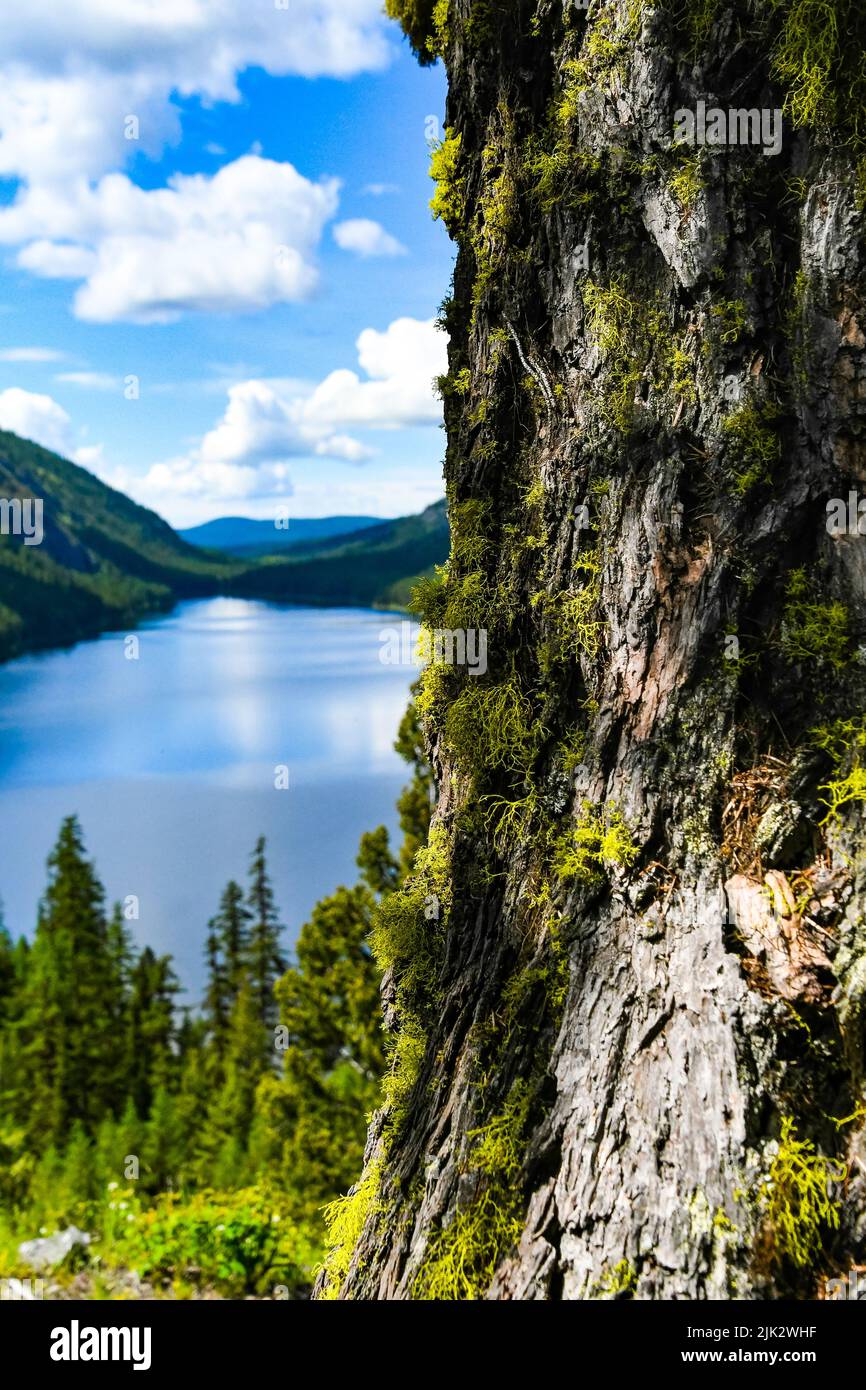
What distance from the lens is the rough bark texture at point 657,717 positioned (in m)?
2.62

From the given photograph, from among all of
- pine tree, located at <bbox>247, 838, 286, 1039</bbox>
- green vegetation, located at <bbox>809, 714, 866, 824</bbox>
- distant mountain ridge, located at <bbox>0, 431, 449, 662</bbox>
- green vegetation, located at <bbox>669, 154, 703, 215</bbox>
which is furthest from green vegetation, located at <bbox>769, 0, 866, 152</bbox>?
distant mountain ridge, located at <bbox>0, 431, 449, 662</bbox>

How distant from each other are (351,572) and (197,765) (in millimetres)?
49925

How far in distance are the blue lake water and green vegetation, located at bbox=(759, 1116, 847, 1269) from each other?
135ft

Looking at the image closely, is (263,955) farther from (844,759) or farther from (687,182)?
(687,182)

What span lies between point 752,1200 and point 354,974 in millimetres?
9534

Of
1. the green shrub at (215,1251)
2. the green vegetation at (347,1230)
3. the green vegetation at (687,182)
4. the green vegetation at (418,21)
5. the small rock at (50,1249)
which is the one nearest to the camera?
the green vegetation at (687,182)

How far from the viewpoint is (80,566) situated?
141 meters

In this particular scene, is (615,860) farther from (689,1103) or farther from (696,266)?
(696,266)

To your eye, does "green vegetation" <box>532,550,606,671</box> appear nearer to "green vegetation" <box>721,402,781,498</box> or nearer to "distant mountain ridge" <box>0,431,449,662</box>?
"green vegetation" <box>721,402,781,498</box>

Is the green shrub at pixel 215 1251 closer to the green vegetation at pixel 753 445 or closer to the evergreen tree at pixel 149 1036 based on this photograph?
the green vegetation at pixel 753 445

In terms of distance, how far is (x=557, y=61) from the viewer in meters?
3.25

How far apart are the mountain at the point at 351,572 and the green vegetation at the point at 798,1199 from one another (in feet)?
281

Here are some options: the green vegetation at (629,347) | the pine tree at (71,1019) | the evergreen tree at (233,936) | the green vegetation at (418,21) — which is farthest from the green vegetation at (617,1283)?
the evergreen tree at (233,936)
